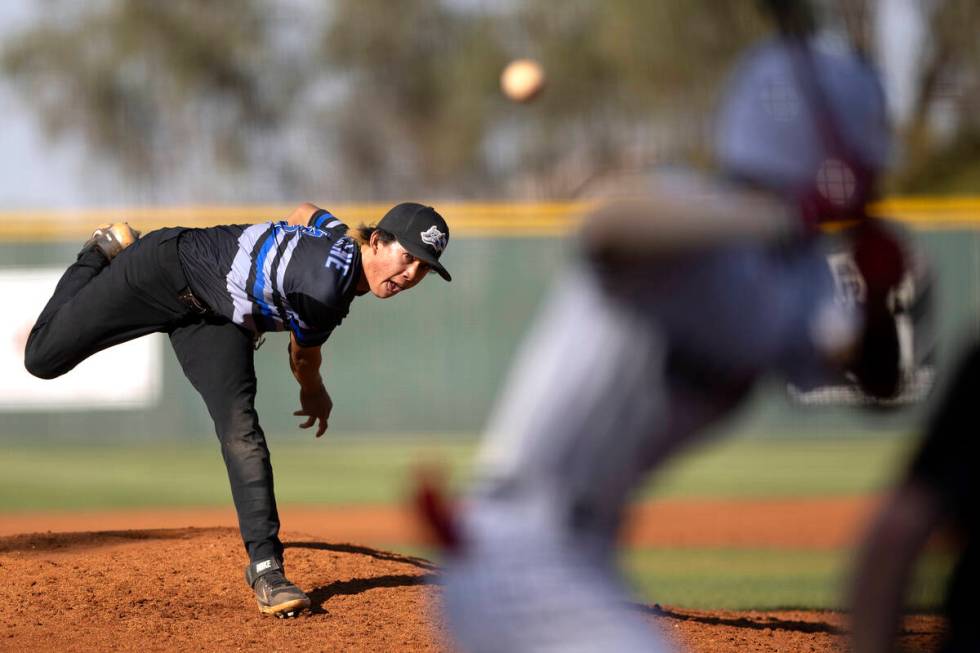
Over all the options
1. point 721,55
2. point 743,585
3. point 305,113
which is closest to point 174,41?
point 305,113

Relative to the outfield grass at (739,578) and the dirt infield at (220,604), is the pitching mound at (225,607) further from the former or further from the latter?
the outfield grass at (739,578)

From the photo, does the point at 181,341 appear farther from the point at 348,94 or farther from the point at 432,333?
the point at 348,94

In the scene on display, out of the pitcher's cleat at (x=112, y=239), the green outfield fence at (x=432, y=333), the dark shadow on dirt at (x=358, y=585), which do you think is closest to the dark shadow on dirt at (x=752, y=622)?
the dark shadow on dirt at (x=358, y=585)

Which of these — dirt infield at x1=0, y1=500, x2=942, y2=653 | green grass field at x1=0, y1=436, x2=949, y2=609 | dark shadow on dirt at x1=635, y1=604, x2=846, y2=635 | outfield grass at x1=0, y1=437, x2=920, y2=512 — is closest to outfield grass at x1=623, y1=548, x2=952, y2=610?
green grass field at x1=0, y1=436, x2=949, y2=609

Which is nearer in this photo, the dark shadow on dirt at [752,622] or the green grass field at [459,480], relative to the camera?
the dark shadow on dirt at [752,622]

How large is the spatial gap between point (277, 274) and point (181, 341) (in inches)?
20.1

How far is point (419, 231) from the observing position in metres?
4.19

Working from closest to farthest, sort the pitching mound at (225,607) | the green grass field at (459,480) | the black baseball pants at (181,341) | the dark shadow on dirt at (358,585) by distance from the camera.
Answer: the pitching mound at (225,607)
the black baseball pants at (181,341)
the dark shadow on dirt at (358,585)
the green grass field at (459,480)

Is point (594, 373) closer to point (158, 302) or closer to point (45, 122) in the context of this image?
point (158, 302)

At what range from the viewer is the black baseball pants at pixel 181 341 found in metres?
4.37

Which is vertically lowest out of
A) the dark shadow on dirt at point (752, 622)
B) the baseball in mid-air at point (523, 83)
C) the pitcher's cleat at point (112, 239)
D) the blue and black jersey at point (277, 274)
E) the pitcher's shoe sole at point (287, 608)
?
the dark shadow on dirt at point (752, 622)

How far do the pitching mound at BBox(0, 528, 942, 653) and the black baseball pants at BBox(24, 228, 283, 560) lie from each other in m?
0.33

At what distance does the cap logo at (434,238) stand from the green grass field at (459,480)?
7.28 ft

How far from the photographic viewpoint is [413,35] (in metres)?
32.0
